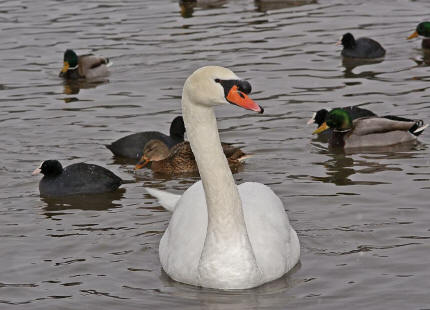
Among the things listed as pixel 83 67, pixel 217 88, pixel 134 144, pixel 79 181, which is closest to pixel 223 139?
pixel 134 144

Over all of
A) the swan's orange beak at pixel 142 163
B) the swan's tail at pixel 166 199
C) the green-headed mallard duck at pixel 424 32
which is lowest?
the swan's orange beak at pixel 142 163

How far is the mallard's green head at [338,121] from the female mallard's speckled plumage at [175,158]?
65.5 inches

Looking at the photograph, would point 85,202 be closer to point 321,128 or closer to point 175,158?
point 175,158

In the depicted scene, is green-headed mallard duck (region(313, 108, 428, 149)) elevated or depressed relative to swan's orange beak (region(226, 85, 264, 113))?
depressed

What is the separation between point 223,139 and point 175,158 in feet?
4.89

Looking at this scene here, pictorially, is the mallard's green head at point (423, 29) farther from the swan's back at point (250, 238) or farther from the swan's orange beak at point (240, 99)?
the swan's orange beak at point (240, 99)

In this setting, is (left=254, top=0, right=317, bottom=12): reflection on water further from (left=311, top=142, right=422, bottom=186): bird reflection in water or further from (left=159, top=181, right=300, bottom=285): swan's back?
(left=159, top=181, right=300, bottom=285): swan's back

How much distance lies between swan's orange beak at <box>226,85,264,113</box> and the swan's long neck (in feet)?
1.56

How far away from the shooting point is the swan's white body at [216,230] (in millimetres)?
8414

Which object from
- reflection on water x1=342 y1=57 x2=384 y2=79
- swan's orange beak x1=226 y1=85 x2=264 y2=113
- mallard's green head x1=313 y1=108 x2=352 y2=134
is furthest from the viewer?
reflection on water x1=342 y1=57 x2=384 y2=79

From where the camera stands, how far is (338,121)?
572 inches

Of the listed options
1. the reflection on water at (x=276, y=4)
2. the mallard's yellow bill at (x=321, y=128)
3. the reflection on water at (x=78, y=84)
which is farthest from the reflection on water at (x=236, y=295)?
the reflection on water at (x=276, y=4)

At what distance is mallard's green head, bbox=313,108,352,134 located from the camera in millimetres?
14445

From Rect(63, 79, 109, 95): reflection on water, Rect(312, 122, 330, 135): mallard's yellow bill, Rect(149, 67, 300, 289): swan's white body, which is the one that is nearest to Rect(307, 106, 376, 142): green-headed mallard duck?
Rect(312, 122, 330, 135): mallard's yellow bill
